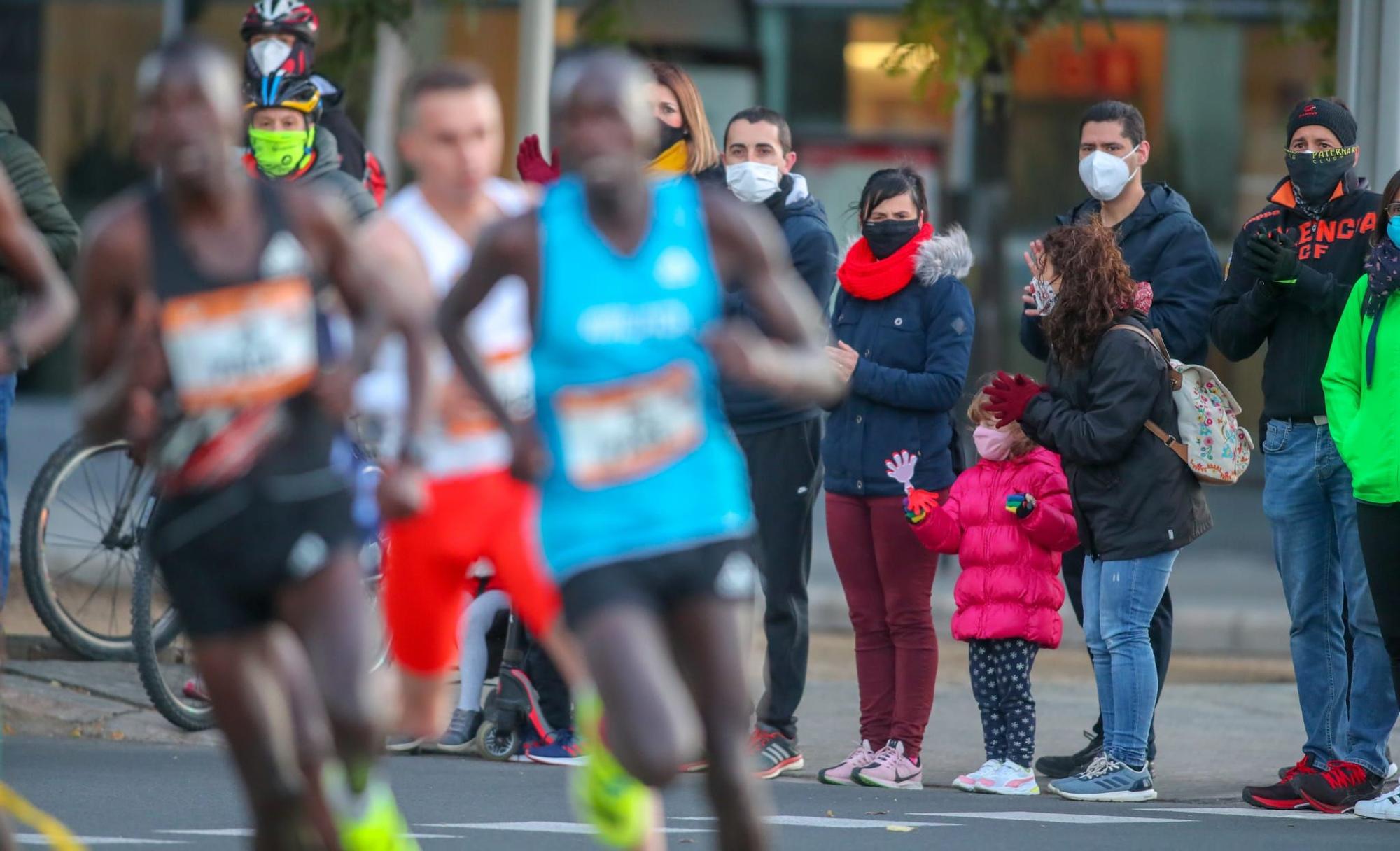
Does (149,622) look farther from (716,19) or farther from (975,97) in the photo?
(716,19)

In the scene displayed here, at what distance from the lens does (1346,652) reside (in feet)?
25.4

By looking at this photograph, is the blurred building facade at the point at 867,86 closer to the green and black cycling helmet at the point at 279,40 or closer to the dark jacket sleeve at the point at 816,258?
the green and black cycling helmet at the point at 279,40

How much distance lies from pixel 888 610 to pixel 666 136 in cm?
189

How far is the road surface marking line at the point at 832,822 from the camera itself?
6.88m

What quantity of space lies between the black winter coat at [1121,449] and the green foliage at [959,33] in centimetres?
456

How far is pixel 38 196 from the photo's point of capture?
8.19 metres

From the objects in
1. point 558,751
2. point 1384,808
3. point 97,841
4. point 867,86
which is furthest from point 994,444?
point 867,86

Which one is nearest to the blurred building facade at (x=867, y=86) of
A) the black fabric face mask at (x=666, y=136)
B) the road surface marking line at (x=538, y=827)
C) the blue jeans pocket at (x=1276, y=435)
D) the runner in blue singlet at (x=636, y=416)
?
the black fabric face mask at (x=666, y=136)

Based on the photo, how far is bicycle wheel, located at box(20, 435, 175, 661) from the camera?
28.8 ft

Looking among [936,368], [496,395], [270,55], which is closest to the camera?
[496,395]

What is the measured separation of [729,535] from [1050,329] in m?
3.18

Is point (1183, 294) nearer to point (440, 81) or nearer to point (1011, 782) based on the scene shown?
point (1011, 782)

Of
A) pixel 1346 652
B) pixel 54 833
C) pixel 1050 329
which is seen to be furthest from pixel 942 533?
pixel 54 833

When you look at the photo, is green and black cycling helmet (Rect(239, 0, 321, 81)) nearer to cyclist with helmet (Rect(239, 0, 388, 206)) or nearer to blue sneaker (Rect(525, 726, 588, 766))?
cyclist with helmet (Rect(239, 0, 388, 206))
